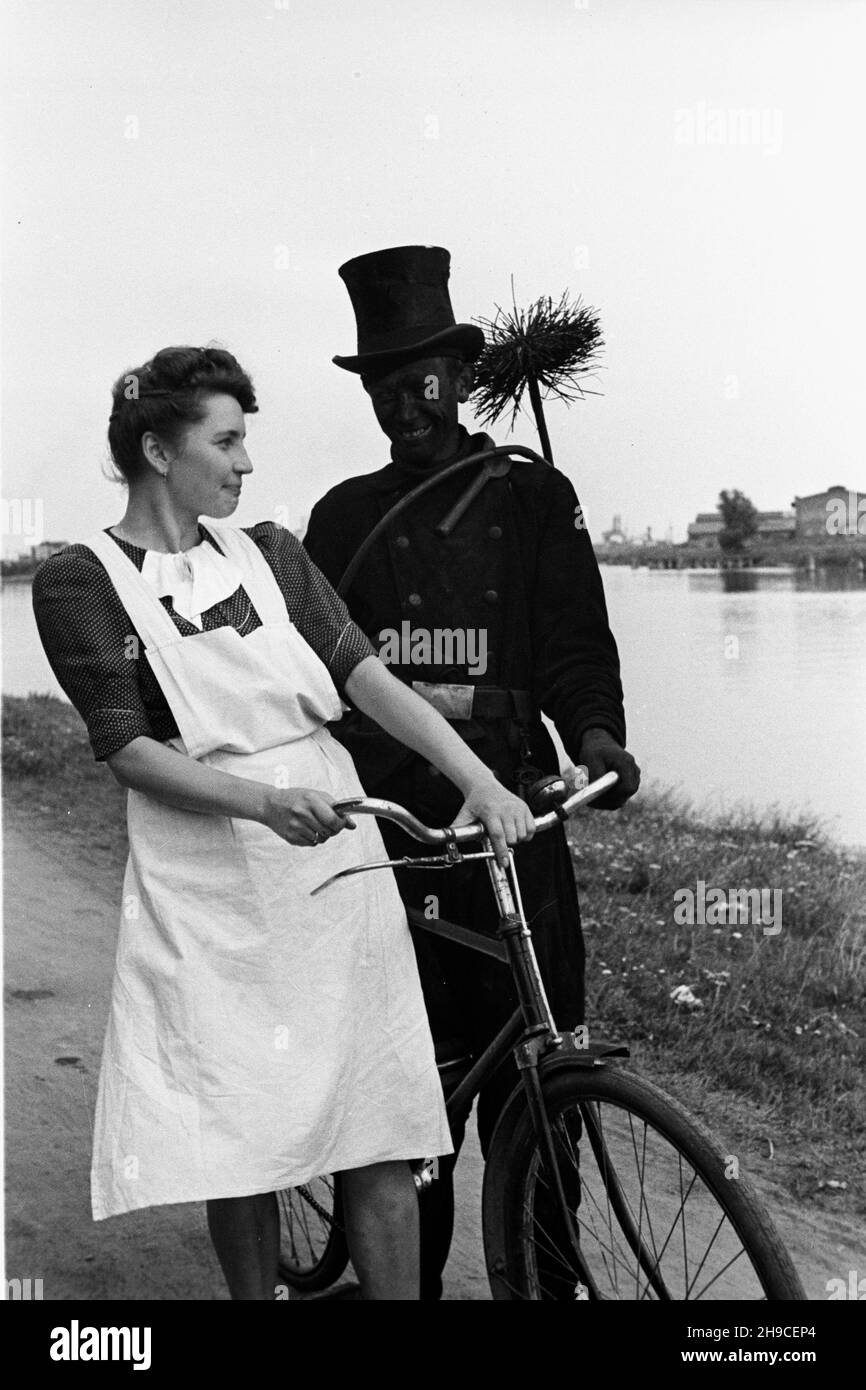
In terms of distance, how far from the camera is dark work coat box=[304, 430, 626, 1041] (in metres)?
3.34

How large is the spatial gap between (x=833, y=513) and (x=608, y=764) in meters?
1.20

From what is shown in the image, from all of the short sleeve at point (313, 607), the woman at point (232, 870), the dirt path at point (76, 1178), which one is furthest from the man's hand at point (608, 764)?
the dirt path at point (76, 1178)

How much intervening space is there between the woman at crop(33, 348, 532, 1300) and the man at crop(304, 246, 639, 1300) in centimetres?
37

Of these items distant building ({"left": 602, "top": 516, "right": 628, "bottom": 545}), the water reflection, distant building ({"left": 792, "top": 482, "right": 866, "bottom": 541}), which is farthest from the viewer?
the water reflection

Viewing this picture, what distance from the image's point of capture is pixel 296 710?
2865 mm

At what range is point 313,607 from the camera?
→ 9.77 feet

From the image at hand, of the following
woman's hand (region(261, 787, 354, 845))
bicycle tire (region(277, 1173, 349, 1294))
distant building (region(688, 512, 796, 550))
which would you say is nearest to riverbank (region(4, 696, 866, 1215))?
distant building (region(688, 512, 796, 550))

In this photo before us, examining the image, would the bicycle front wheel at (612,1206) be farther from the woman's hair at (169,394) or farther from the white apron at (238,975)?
the woman's hair at (169,394)

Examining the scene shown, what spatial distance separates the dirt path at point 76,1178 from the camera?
3541mm

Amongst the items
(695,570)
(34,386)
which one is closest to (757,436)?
(695,570)

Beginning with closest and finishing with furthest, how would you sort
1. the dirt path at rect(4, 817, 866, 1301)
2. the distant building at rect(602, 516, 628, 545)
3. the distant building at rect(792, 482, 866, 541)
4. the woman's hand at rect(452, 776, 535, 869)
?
1. the woman's hand at rect(452, 776, 535, 869)
2. the dirt path at rect(4, 817, 866, 1301)
3. the distant building at rect(602, 516, 628, 545)
4. the distant building at rect(792, 482, 866, 541)

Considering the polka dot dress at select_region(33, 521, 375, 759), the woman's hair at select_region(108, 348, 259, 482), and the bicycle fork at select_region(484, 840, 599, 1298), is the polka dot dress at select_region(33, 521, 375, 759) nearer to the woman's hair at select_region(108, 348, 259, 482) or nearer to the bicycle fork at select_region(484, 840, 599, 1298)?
the woman's hair at select_region(108, 348, 259, 482)
